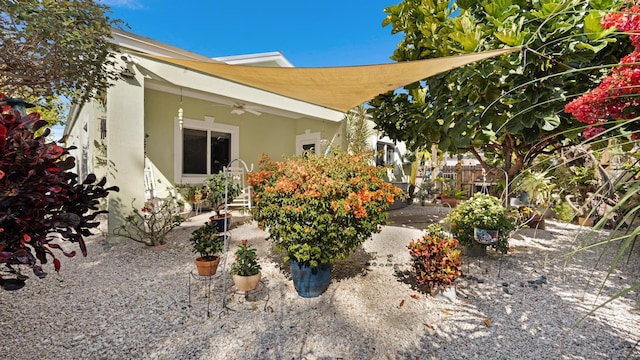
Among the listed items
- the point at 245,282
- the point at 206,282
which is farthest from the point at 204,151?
the point at 245,282

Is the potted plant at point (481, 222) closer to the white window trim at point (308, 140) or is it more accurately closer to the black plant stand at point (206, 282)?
the black plant stand at point (206, 282)

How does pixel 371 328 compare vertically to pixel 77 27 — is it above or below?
below

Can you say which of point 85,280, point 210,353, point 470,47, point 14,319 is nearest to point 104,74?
point 85,280

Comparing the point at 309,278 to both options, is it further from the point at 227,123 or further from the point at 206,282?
the point at 227,123

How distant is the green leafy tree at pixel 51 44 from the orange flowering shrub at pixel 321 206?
279cm

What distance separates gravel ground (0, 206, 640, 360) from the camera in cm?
235

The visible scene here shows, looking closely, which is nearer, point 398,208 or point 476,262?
point 476,262

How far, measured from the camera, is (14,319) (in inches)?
107

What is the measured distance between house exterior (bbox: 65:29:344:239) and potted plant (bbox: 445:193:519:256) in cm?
440

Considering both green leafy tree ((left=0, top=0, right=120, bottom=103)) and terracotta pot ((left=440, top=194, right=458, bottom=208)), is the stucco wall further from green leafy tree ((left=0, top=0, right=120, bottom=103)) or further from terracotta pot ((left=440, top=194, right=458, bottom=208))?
terracotta pot ((left=440, top=194, right=458, bottom=208))

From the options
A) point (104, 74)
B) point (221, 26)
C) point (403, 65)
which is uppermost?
point (221, 26)

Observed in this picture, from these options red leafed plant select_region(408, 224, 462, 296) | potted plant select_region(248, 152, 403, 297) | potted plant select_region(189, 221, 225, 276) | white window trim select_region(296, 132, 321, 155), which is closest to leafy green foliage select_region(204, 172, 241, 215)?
potted plant select_region(189, 221, 225, 276)

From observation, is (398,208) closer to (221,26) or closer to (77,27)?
Result: (77,27)

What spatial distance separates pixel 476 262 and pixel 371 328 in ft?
8.05
